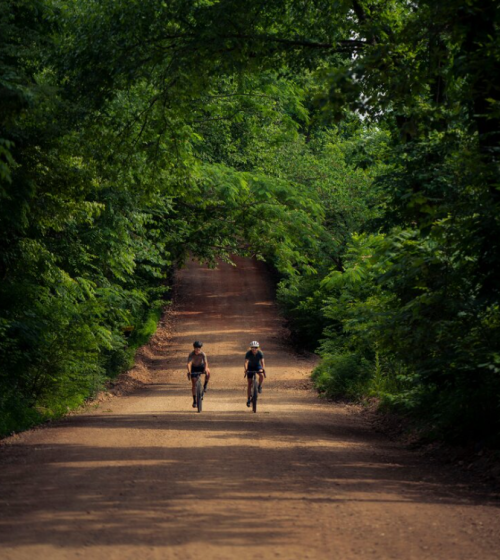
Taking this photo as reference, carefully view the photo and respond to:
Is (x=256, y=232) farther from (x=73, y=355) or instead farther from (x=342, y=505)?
(x=342, y=505)

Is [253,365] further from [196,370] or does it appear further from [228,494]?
[228,494]

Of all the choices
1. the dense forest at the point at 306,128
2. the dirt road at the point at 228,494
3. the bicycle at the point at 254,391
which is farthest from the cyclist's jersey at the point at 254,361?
the dense forest at the point at 306,128

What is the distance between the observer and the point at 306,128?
19078 millimetres

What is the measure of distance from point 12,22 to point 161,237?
15.8 metres

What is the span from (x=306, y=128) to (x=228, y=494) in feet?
36.9

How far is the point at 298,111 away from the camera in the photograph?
112ft

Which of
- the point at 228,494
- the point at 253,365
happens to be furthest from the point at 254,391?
the point at 228,494

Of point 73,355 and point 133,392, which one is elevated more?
point 73,355

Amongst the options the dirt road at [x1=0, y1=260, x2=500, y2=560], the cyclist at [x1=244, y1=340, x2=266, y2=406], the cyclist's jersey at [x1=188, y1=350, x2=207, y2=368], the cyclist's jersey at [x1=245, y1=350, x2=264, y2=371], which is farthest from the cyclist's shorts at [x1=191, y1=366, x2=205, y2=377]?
the cyclist's jersey at [x1=245, y1=350, x2=264, y2=371]

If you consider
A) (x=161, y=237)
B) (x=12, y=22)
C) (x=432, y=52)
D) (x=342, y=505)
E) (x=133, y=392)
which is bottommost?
(x=133, y=392)

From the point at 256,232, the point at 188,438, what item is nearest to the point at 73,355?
the point at 188,438

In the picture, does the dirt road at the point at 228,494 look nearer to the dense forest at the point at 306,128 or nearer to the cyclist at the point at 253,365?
the cyclist at the point at 253,365

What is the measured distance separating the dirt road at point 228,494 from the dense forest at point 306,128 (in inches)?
69.9

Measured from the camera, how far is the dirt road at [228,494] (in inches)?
289
